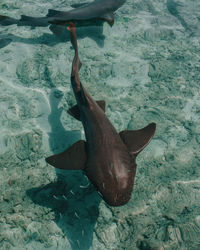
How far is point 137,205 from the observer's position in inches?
138

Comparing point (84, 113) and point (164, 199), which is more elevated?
point (84, 113)

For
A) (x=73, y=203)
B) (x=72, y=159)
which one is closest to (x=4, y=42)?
(x=72, y=159)

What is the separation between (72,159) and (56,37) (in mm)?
5027

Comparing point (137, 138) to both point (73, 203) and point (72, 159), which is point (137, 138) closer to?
point (72, 159)

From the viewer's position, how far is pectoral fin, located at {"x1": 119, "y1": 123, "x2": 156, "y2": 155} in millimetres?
3264

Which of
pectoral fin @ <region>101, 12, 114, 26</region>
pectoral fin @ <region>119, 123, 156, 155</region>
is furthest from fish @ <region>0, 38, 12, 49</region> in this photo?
pectoral fin @ <region>119, 123, 156, 155</region>

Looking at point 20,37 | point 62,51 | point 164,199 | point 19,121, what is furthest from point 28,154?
point 20,37

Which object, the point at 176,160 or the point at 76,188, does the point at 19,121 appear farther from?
the point at 176,160

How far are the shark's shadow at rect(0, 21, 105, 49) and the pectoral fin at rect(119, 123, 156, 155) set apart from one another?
402cm

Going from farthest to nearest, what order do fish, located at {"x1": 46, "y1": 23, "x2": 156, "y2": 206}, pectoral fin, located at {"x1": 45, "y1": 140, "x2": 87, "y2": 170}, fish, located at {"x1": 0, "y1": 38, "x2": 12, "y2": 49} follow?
1. fish, located at {"x1": 0, "y1": 38, "x2": 12, "y2": 49}
2. pectoral fin, located at {"x1": 45, "y1": 140, "x2": 87, "y2": 170}
3. fish, located at {"x1": 46, "y1": 23, "x2": 156, "y2": 206}

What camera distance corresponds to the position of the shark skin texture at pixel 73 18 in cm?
662

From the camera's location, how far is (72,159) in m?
3.26

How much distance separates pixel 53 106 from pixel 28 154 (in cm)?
132

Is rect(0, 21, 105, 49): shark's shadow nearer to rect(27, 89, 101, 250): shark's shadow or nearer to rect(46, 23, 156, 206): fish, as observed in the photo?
rect(46, 23, 156, 206): fish
